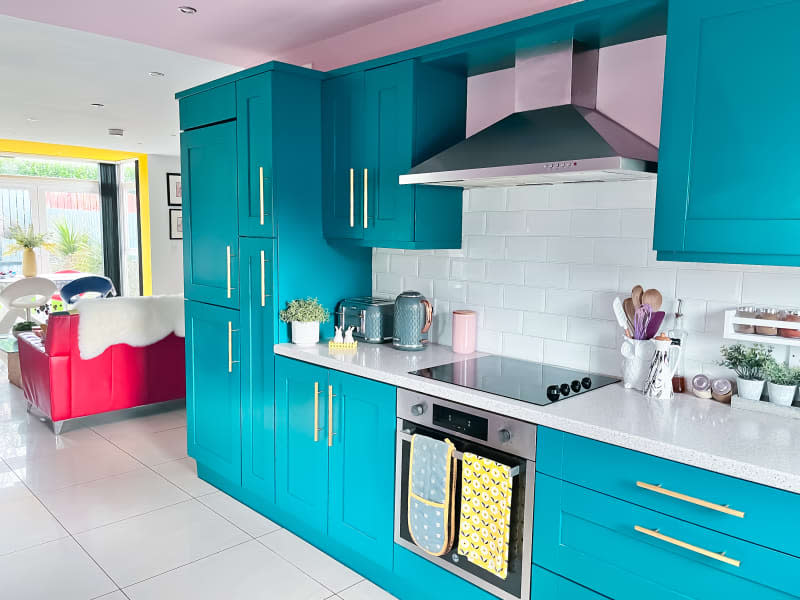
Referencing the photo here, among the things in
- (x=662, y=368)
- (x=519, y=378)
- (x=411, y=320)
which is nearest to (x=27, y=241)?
(x=411, y=320)

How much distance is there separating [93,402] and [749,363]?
419 centimetres

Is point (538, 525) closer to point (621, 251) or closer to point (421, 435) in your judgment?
point (421, 435)

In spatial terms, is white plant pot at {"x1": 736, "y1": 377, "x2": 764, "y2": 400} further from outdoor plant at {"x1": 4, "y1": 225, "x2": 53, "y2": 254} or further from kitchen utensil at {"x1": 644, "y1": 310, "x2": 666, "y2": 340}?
outdoor plant at {"x1": 4, "y1": 225, "x2": 53, "y2": 254}

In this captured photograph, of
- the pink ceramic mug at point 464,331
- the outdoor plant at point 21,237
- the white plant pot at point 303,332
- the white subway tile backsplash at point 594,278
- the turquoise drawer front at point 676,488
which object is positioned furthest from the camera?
the outdoor plant at point 21,237

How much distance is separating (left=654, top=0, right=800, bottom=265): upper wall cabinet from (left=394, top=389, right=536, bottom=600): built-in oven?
2.59ft

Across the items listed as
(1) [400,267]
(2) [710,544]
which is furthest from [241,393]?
(2) [710,544]

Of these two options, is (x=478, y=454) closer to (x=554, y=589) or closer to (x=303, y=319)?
(x=554, y=589)

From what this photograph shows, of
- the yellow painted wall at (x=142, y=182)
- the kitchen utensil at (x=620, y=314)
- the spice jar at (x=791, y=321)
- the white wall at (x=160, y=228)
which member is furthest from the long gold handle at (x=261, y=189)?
the yellow painted wall at (x=142, y=182)

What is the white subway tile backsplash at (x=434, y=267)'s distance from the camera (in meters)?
3.02

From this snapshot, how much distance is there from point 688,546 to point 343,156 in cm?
218

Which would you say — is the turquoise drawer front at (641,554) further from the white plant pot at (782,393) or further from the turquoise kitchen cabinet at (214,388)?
the turquoise kitchen cabinet at (214,388)

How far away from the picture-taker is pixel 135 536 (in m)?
2.92

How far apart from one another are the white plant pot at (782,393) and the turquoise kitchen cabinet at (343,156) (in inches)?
70.1

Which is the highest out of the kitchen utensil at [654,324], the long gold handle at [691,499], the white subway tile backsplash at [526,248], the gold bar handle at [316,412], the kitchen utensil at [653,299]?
the white subway tile backsplash at [526,248]
